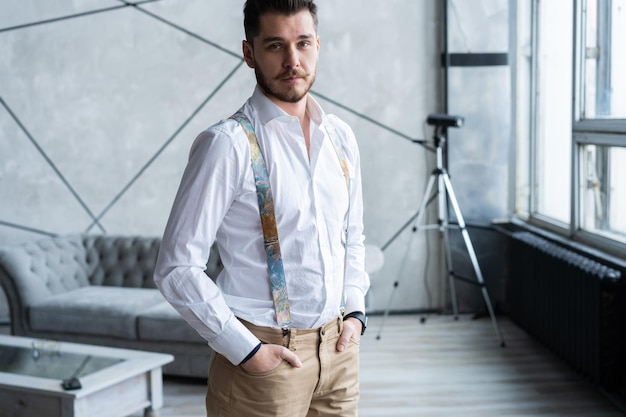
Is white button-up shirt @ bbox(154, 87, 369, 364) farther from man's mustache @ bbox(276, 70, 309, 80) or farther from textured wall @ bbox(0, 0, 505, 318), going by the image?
textured wall @ bbox(0, 0, 505, 318)

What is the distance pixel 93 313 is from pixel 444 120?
2.55 meters

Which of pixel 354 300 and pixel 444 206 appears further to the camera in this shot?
pixel 444 206

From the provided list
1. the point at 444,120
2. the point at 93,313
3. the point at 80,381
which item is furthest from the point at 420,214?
the point at 80,381

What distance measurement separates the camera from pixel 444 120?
5152 millimetres

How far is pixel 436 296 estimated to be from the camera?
5.77m

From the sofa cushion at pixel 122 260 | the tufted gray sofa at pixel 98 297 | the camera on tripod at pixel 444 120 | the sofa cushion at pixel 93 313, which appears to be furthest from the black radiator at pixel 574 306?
the sofa cushion at pixel 122 260

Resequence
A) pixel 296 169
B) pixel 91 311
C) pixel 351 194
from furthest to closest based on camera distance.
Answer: pixel 91 311 → pixel 351 194 → pixel 296 169

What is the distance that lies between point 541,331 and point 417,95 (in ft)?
6.39

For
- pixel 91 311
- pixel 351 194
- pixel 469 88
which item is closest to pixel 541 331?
pixel 469 88

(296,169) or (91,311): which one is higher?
(296,169)

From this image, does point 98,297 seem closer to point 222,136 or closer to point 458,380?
point 458,380

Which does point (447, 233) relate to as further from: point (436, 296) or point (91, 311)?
point (91, 311)

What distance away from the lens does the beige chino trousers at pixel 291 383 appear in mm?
1592

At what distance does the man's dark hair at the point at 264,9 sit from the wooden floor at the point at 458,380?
2.51 meters
